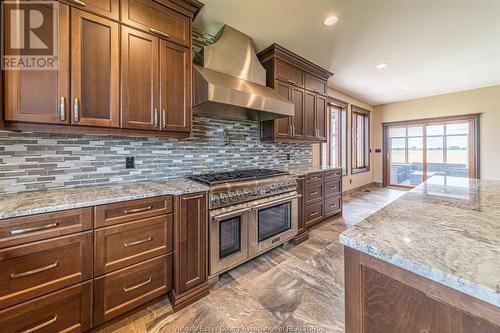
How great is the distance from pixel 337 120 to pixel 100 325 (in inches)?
213

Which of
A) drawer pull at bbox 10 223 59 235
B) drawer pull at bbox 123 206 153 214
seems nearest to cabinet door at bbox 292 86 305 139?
drawer pull at bbox 123 206 153 214

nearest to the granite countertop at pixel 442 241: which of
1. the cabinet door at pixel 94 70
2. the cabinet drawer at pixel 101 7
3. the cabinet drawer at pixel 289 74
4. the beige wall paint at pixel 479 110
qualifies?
the cabinet door at pixel 94 70

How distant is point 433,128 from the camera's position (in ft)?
18.4

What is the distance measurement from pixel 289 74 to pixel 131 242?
2.87 metres

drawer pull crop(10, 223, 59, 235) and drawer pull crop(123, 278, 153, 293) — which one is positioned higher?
drawer pull crop(10, 223, 59, 235)

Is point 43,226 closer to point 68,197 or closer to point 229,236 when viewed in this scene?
point 68,197

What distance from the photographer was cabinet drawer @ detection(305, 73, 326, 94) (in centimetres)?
336

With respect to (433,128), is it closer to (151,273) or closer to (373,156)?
(373,156)

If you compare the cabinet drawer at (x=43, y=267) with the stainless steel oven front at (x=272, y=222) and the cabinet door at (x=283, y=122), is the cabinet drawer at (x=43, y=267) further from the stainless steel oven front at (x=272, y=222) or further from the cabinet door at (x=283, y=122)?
the cabinet door at (x=283, y=122)

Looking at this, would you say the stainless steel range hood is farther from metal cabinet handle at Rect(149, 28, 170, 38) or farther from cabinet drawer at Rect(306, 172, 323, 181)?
cabinet drawer at Rect(306, 172, 323, 181)

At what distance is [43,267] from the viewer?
1198 mm

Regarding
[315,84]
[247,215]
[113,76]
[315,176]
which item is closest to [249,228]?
[247,215]

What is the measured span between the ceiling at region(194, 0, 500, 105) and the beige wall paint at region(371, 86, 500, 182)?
44.9 inches

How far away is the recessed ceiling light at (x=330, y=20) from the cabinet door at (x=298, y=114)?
92 centimetres
